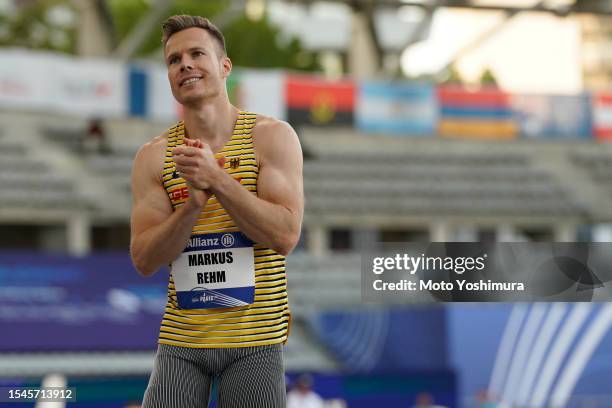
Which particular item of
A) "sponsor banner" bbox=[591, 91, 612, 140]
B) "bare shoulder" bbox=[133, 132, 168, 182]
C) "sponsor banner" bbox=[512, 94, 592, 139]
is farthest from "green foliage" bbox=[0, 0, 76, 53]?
"bare shoulder" bbox=[133, 132, 168, 182]

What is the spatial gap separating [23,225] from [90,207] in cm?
335

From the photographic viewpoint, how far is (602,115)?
30797mm

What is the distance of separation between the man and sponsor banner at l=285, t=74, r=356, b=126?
25246 millimetres

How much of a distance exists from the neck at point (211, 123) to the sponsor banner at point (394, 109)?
26.0 metres

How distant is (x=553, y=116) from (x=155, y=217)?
28.6m

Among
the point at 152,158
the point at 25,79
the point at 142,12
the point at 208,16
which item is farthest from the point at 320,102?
the point at 152,158

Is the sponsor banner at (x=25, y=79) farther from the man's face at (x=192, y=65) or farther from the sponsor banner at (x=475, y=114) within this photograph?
the man's face at (x=192, y=65)

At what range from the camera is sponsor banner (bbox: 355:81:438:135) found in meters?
28.8

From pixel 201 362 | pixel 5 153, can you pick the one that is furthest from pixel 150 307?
pixel 201 362

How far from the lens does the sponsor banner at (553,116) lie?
30.0 m

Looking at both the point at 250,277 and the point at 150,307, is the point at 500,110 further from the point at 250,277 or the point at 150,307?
the point at 250,277

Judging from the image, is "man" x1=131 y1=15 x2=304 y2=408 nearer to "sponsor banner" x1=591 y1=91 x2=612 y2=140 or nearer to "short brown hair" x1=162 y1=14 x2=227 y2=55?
"short brown hair" x1=162 y1=14 x2=227 y2=55

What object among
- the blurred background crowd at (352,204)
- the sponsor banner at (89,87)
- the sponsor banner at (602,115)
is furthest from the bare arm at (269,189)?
the sponsor banner at (602,115)

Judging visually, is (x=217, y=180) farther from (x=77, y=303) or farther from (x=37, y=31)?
(x=37, y=31)
